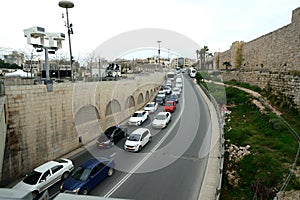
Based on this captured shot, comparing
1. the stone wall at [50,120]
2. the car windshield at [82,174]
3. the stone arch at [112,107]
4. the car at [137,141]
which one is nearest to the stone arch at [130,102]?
the stone arch at [112,107]

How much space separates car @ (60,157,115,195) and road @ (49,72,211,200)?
320mm

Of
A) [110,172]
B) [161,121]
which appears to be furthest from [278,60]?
[110,172]

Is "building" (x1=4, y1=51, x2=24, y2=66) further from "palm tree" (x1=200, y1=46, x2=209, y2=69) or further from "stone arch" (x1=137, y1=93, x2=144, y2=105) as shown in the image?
"palm tree" (x1=200, y1=46, x2=209, y2=69)

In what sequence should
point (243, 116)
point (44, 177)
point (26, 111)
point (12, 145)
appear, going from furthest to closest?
1. point (243, 116)
2. point (26, 111)
3. point (12, 145)
4. point (44, 177)

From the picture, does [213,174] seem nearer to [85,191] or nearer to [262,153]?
[262,153]

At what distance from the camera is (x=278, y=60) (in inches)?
917

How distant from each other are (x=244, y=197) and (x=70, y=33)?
16253 mm

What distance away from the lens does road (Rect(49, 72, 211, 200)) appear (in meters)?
9.34

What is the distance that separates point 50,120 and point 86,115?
4.26 metres

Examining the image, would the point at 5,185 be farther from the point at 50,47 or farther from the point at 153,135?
the point at 153,135

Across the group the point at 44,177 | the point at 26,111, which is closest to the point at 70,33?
the point at 26,111

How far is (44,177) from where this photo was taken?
383 inches


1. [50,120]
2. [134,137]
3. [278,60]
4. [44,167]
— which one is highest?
[278,60]

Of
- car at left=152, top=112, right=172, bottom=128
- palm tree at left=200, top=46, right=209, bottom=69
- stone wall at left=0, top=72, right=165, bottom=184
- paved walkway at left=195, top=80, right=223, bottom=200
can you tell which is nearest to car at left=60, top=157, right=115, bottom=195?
stone wall at left=0, top=72, right=165, bottom=184
